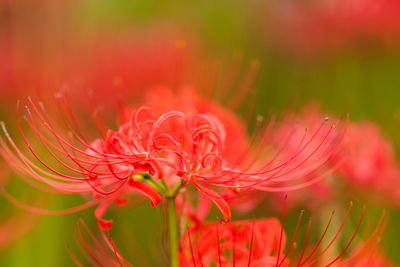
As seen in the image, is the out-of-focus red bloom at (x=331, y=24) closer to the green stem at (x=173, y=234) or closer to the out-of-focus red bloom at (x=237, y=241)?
the out-of-focus red bloom at (x=237, y=241)

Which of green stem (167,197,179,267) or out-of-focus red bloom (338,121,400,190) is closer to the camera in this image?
green stem (167,197,179,267)

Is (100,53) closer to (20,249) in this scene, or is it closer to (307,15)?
(20,249)

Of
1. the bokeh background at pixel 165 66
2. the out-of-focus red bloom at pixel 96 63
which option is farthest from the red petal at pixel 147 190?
the out-of-focus red bloom at pixel 96 63

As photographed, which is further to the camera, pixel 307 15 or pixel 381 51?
pixel 307 15

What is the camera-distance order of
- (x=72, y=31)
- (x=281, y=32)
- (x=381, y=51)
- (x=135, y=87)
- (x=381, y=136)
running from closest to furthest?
(x=381, y=136) → (x=135, y=87) → (x=381, y=51) → (x=72, y=31) → (x=281, y=32)

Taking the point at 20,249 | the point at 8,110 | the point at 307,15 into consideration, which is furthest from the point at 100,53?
the point at 307,15

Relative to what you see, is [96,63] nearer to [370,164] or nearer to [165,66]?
[165,66]

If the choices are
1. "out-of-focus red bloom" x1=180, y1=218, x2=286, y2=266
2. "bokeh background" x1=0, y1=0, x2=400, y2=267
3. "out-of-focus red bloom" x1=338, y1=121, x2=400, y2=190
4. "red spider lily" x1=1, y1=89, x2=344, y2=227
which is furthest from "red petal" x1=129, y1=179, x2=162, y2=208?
"out-of-focus red bloom" x1=338, y1=121, x2=400, y2=190

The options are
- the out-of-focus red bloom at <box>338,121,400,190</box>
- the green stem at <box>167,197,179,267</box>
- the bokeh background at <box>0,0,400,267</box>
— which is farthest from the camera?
the bokeh background at <box>0,0,400,267</box>

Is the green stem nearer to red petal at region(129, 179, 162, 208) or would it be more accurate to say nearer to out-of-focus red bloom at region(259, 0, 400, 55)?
red petal at region(129, 179, 162, 208)
